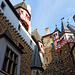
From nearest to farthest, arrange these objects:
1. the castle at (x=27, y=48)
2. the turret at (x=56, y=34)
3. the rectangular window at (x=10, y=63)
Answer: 1. the rectangular window at (x=10, y=63)
2. the castle at (x=27, y=48)
3. the turret at (x=56, y=34)

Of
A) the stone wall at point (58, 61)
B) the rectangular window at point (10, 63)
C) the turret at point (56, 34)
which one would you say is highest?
the turret at point (56, 34)

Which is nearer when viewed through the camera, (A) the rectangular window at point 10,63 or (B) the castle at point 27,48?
(A) the rectangular window at point 10,63

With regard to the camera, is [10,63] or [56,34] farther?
[56,34]

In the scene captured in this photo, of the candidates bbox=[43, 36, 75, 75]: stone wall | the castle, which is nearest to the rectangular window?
the castle

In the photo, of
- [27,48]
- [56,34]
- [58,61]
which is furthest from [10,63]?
[56,34]

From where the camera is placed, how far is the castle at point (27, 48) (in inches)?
287

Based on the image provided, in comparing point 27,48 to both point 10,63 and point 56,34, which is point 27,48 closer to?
point 10,63

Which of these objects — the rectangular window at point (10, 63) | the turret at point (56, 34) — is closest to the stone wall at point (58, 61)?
the turret at point (56, 34)

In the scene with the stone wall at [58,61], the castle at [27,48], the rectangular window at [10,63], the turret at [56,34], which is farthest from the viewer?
the turret at [56,34]

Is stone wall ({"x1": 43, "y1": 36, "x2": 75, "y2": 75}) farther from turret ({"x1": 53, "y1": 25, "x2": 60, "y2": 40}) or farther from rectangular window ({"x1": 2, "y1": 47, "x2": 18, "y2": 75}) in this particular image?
rectangular window ({"x1": 2, "y1": 47, "x2": 18, "y2": 75})

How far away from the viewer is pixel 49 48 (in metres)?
21.5

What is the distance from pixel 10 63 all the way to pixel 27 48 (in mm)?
5953

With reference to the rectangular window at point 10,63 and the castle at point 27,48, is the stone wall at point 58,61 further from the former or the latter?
the rectangular window at point 10,63

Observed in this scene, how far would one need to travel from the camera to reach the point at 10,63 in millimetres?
7340
